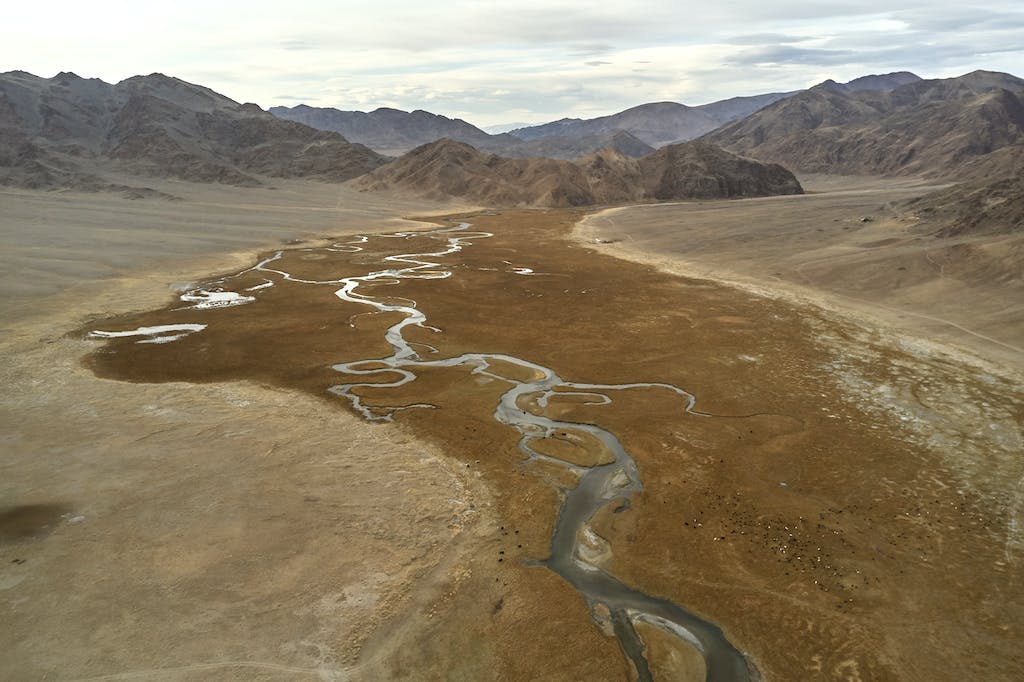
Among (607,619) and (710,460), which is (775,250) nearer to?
(710,460)

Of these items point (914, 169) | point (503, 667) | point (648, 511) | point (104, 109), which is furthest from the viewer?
point (104, 109)

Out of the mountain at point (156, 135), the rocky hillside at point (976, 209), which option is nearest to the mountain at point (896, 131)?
the rocky hillside at point (976, 209)

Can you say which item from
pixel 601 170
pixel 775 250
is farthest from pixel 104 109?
pixel 775 250

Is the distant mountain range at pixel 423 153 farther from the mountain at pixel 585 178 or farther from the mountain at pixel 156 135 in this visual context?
the mountain at pixel 156 135

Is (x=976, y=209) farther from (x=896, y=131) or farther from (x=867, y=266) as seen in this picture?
(x=896, y=131)

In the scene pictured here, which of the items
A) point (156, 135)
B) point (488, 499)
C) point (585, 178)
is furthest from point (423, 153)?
point (488, 499)

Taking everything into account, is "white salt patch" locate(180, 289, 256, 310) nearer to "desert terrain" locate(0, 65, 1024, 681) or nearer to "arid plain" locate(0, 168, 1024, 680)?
"desert terrain" locate(0, 65, 1024, 681)
